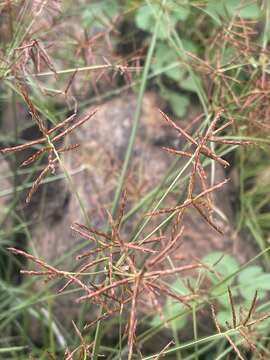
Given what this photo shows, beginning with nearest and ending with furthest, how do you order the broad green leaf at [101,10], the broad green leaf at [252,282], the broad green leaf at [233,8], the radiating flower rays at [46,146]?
the radiating flower rays at [46,146] → the broad green leaf at [252,282] → the broad green leaf at [233,8] → the broad green leaf at [101,10]

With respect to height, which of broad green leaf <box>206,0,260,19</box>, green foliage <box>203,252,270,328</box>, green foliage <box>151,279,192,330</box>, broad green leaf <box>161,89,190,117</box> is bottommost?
Answer: green foliage <box>151,279,192,330</box>

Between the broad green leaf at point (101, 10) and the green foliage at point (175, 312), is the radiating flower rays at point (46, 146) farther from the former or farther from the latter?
the broad green leaf at point (101, 10)

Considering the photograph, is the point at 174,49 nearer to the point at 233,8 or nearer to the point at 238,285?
the point at 233,8

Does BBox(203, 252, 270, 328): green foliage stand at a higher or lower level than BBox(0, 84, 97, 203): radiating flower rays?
lower

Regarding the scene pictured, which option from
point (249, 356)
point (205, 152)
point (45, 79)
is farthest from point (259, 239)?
point (205, 152)

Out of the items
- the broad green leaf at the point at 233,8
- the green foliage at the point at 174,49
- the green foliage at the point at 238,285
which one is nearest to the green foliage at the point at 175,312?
the green foliage at the point at 238,285

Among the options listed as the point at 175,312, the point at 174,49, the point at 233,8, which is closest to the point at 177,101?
the point at 174,49

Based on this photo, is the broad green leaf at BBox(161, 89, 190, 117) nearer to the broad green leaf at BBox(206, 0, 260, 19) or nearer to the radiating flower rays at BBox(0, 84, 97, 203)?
the broad green leaf at BBox(206, 0, 260, 19)

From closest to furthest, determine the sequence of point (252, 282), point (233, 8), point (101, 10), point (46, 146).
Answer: point (46, 146), point (252, 282), point (233, 8), point (101, 10)

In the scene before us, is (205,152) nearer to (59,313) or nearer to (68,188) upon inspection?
(59,313)

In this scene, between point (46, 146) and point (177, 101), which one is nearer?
point (46, 146)

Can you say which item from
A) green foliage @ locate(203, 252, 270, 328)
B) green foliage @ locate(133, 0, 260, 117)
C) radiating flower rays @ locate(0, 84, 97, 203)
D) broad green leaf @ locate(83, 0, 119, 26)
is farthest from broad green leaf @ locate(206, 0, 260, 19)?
radiating flower rays @ locate(0, 84, 97, 203)
